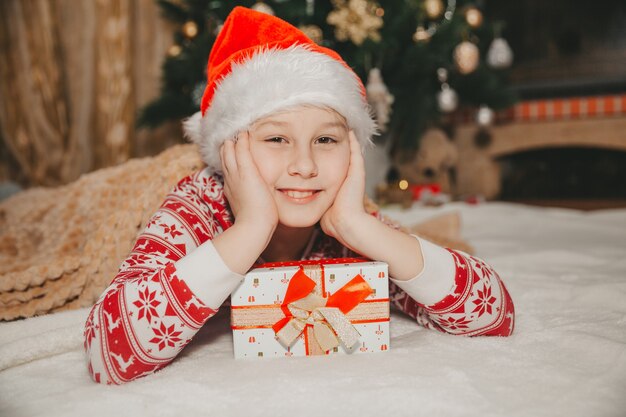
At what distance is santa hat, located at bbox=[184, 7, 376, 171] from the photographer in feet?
2.52

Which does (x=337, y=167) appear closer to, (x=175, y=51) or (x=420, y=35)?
(x=420, y=35)

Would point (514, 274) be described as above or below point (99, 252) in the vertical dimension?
below

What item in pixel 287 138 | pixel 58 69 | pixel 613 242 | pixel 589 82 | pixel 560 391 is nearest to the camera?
pixel 560 391

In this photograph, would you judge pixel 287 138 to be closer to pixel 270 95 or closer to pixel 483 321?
pixel 270 95

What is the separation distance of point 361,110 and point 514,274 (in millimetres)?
717

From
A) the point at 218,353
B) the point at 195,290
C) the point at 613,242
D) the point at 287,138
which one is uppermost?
the point at 287,138

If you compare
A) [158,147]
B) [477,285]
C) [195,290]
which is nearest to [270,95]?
[195,290]

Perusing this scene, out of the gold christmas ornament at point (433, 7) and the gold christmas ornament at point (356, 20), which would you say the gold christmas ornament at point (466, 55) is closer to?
the gold christmas ornament at point (433, 7)

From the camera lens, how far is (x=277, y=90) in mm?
765

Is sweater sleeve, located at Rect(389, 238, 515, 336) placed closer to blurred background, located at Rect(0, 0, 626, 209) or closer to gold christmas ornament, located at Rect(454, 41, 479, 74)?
blurred background, located at Rect(0, 0, 626, 209)

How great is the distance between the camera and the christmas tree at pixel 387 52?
2158 millimetres

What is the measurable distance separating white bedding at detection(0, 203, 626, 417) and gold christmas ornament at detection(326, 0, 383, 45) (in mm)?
1423

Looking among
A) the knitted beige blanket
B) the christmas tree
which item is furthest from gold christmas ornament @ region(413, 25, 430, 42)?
the knitted beige blanket

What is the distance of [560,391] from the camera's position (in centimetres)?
63
